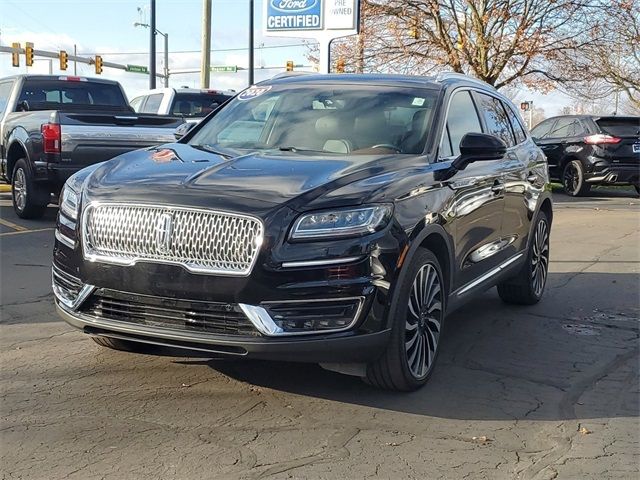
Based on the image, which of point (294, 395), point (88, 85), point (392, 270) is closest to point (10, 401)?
point (294, 395)

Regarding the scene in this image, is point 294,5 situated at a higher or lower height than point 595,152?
higher

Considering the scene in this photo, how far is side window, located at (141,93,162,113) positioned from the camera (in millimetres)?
15281

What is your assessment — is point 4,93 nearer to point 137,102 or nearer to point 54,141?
point 54,141

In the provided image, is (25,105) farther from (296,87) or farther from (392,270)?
(392,270)

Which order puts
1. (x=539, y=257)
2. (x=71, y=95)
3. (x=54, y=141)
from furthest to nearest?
1. (x=71, y=95)
2. (x=54, y=141)
3. (x=539, y=257)

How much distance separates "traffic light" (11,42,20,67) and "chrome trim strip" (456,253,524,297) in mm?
35087

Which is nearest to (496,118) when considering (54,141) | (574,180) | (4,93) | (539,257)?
Result: (539,257)

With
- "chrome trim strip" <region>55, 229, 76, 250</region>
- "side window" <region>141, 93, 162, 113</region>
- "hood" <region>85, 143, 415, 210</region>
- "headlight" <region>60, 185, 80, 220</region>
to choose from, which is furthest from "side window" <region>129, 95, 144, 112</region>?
"chrome trim strip" <region>55, 229, 76, 250</region>

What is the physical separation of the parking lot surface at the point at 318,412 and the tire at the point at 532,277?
0.59 metres

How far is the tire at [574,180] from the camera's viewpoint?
18.0 m

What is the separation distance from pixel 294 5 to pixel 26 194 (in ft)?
26.7

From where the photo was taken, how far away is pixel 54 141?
9.73m

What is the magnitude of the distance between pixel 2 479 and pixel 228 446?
98cm

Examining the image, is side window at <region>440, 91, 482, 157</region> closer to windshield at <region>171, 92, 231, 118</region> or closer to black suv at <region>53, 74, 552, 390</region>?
black suv at <region>53, 74, 552, 390</region>
